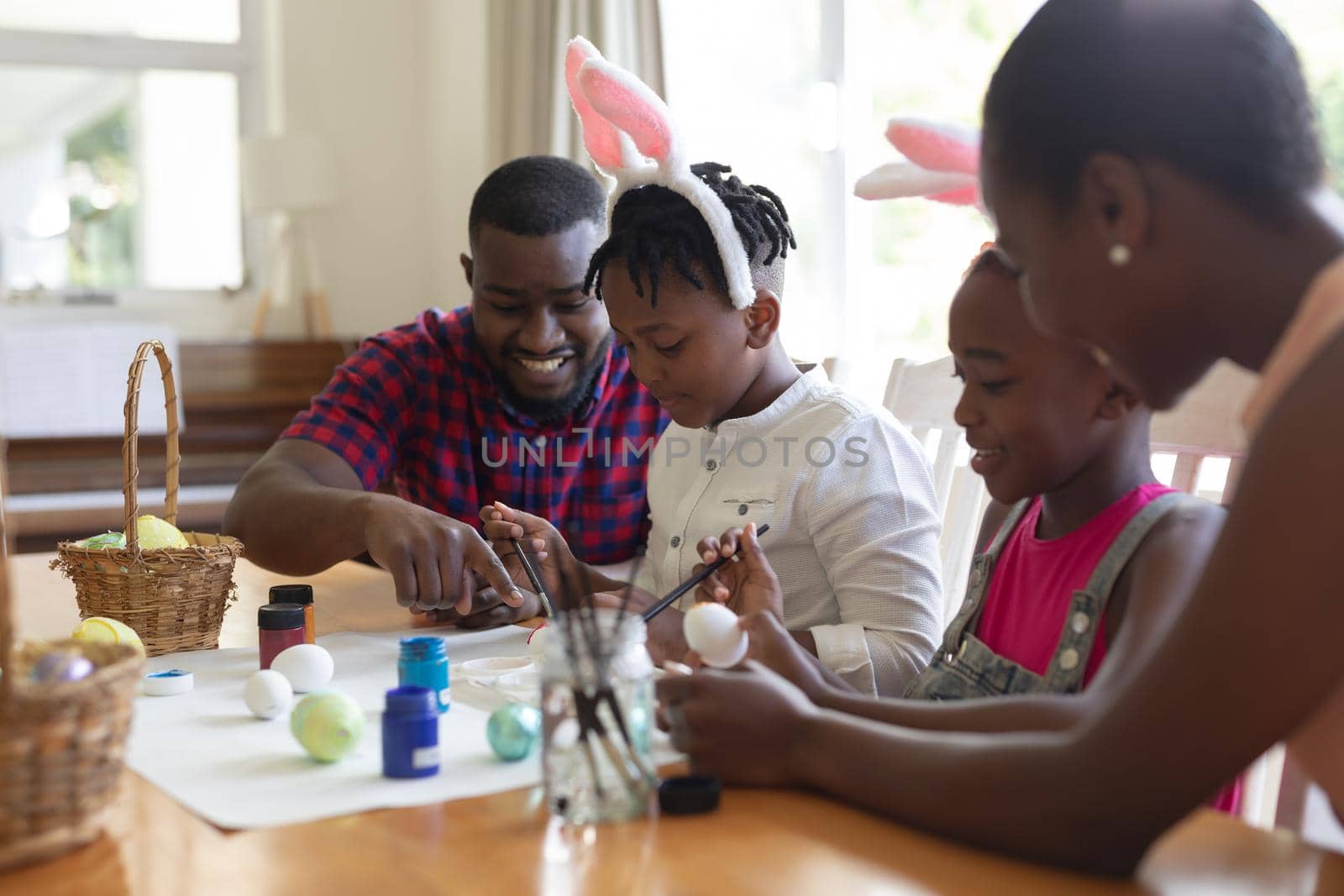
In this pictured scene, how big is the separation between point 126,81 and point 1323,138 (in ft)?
15.7

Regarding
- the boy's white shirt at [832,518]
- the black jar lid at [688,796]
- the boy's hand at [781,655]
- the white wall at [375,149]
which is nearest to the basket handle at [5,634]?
the black jar lid at [688,796]

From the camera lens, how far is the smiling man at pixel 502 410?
195cm

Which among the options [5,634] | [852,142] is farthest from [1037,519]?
[852,142]

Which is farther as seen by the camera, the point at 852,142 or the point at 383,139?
the point at 383,139

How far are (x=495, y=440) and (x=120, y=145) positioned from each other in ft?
11.0

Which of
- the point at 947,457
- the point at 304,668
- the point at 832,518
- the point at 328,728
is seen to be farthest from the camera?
the point at 947,457

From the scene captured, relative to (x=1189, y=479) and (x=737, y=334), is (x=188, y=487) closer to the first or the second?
(x=737, y=334)

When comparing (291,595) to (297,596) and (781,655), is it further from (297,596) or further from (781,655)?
(781,655)

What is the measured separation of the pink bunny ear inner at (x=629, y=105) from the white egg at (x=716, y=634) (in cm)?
63

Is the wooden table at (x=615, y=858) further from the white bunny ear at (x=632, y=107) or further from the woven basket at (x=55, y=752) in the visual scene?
the white bunny ear at (x=632, y=107)

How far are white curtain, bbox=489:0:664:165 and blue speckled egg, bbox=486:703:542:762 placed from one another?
270 cm

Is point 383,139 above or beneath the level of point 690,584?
above

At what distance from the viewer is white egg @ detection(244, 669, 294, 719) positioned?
1.17 m

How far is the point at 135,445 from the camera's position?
4.87ft
